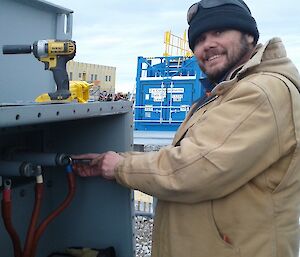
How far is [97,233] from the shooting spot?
98.7 inches

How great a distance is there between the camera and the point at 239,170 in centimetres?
167

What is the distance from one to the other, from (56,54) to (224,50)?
2.74 ft

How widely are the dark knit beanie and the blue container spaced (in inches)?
358

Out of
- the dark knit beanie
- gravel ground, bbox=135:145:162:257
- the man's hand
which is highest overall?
the dark knit beanie

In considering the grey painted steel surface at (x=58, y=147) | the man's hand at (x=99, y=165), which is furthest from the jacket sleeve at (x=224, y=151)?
the grey painted steel surface at (x=58, y=147)

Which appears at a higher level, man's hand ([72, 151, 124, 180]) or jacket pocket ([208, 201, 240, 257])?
man's hand ([72, 151, 124, 180])

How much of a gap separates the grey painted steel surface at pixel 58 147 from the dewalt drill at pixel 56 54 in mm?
242

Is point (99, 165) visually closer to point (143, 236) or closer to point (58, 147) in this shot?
point (58, 147)

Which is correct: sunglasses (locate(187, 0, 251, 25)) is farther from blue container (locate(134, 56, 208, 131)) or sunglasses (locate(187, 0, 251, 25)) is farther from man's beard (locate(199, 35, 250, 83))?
blue container (locate(134, 56, 208, 131))

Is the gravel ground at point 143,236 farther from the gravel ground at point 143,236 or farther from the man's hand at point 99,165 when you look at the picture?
the man's hand at point 99,165

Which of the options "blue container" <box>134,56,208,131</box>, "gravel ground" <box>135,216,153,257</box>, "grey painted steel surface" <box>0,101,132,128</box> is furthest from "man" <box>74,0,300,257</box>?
"blue container" <box>134,56,208,131</box>

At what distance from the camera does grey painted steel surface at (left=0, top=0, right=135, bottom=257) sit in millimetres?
2326

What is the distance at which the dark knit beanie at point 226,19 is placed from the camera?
1.96 meters

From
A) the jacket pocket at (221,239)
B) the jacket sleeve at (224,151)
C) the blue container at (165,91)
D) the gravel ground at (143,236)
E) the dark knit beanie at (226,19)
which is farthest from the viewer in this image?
the blue container at (165,91)
